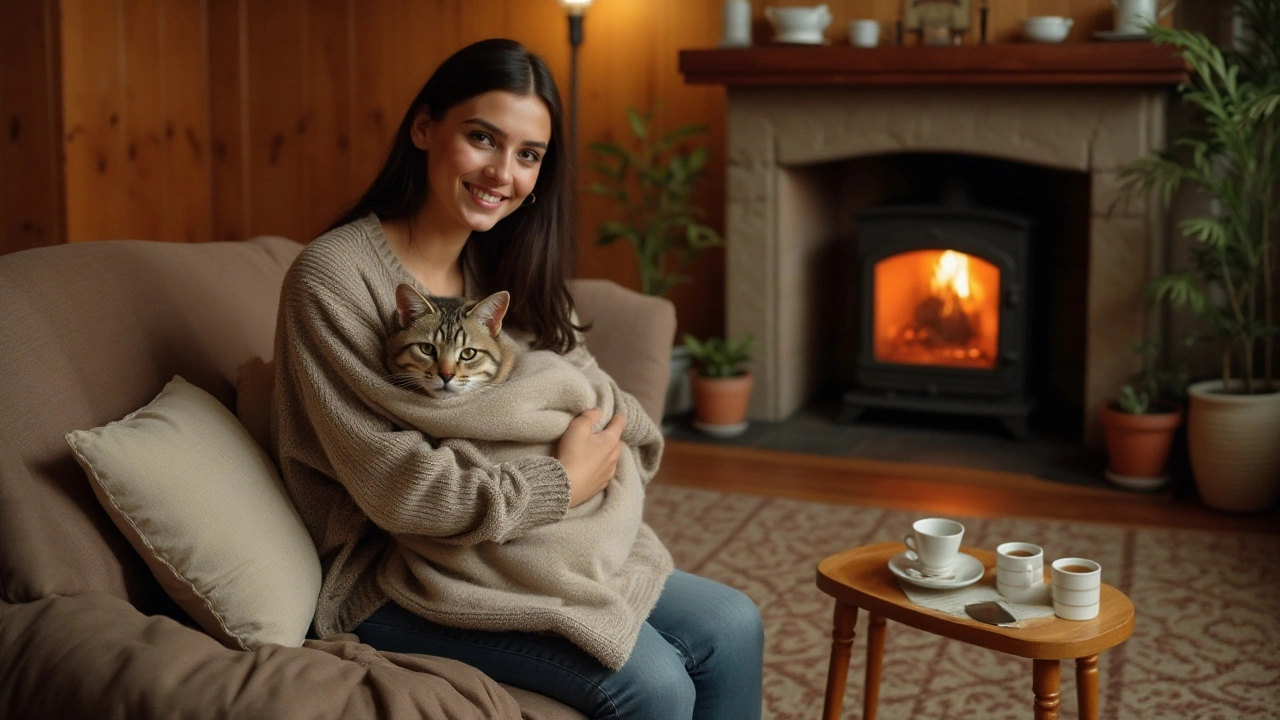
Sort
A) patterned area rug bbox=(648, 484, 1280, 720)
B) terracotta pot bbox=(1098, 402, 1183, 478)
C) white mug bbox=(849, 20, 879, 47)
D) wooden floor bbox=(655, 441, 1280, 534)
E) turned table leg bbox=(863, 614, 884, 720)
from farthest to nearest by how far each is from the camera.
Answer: white mug bbox=(849, 20, 879, 47)
terracotta pot bbox=(1098, 402, 1183, 478)
wooden floor bbox=(655, 441, 1280, 534)
patterned area rug bbox=(648, 484, 1280, 720)
turned table leg bbox=(863, 614, 884, 720)

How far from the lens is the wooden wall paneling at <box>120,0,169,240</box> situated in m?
4.66

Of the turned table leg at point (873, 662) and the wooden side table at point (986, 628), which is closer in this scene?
the wooden side table at point (986, 628)

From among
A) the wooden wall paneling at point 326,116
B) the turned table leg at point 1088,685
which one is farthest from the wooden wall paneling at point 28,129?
the turned table leg at point 1088,685

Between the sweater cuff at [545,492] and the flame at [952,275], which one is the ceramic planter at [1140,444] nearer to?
the flame at [952,275]

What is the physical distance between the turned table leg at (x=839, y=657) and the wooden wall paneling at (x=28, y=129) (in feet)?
11.6

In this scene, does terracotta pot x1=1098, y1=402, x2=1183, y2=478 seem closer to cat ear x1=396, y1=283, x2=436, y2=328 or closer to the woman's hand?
the woman's hand

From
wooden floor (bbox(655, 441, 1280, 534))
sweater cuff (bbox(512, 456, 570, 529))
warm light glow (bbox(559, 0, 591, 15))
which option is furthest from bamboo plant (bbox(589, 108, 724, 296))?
sweater cuff (bbox(512, 456, 570, 529))

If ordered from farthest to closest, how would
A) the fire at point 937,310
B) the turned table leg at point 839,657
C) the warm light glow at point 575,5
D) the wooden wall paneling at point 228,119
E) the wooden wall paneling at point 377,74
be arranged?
the wooden wall paneling at point 228,119
the wooden wall paneling at point 377,74
the warm light glow at point 575,5
the fire at point 937,310
the turned table leg at point 839,657

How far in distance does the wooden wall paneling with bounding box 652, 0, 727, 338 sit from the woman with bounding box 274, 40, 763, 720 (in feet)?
8.99

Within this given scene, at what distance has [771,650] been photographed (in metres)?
2.52

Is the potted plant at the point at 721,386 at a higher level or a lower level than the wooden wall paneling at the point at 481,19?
lower

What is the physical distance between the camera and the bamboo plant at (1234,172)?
328 centimetres

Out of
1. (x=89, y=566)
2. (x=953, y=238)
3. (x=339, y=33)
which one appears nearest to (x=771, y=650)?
(x=89, y=566)

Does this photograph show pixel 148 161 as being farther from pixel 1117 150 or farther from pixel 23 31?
pixel 1117 150
